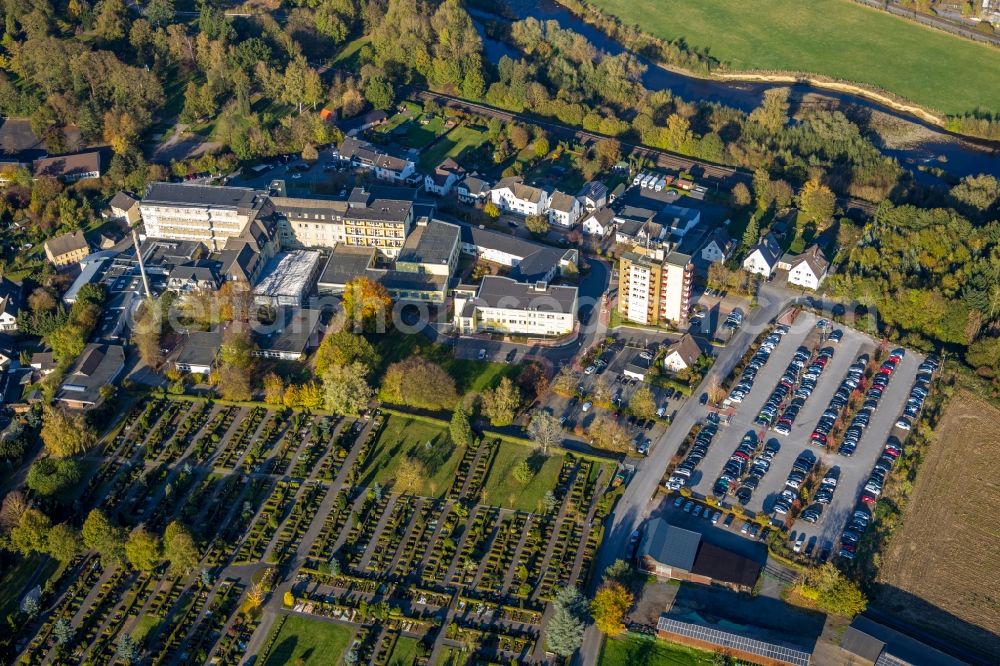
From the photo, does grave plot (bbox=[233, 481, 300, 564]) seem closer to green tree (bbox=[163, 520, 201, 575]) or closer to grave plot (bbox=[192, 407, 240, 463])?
green tree (bbox=[163, 520, 201, 575])

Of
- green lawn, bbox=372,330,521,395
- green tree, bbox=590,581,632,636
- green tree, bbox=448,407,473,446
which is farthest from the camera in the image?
green lawn, bbox=372,330,521,395

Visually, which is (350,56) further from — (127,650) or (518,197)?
(127,650)

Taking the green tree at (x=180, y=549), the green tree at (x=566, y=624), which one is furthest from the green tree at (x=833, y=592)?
the green tree at (x=180, y=549)

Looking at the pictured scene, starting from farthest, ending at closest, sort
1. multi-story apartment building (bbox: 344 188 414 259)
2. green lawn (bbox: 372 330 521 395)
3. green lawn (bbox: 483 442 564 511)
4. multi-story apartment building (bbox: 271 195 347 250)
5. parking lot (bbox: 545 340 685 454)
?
multi-story apartment building (bbox: 271 195 347 250)
multi-story apartment building (bbox: 344 188 414 259)
green lawn (bbox: 372 330 521 395)
parking lot (bbox: 545 340 685 454)
green lawn (bbox: 483 442 564 511)

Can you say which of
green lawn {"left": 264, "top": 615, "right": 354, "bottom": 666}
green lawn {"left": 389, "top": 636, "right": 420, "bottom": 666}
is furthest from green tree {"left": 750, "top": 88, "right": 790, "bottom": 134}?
green lawn {"left": 264, "top": 615, "right": 354, "bottom": 666}

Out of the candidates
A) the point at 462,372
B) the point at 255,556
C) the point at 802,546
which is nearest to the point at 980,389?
the point at 802,546

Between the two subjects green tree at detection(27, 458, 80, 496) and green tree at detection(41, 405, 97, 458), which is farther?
green tree at detection(41, 405, 97, 458)

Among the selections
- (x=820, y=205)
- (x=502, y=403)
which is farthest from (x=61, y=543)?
(x=820, y=205)
